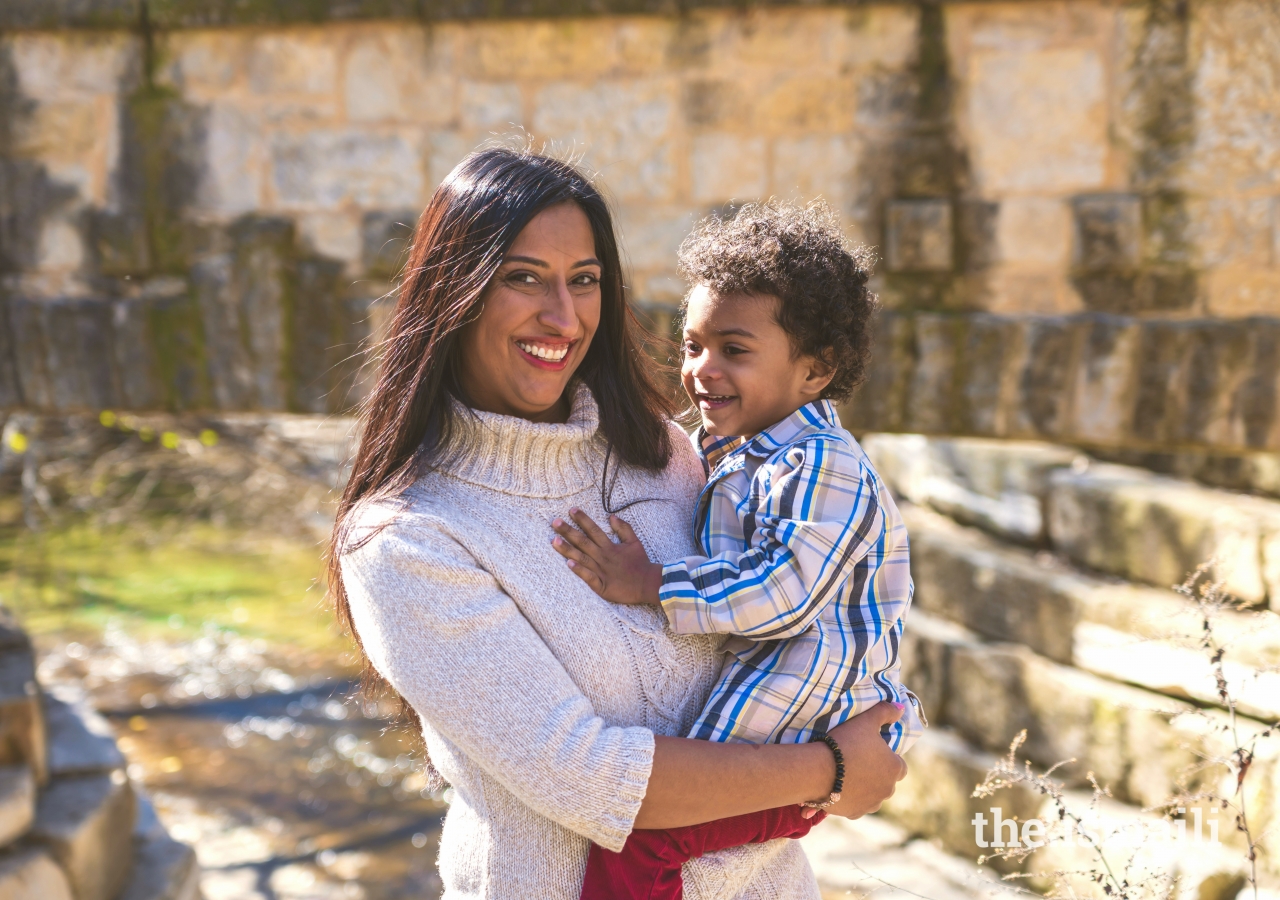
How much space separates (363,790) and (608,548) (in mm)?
4588

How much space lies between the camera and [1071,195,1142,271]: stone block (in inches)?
121

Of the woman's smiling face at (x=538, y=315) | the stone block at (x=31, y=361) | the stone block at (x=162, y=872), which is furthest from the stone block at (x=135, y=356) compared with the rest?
the woman's smiling face at (x=538, y=315)

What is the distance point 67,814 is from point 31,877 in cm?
37

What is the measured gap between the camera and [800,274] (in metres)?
1.93

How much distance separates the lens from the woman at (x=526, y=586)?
4.82 ft

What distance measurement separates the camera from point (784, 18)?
3189 mm

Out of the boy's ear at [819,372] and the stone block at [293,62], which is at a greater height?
the stone block at [293,62]

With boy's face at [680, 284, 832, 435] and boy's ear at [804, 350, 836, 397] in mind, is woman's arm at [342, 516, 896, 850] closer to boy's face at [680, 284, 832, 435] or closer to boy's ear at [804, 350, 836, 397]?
boy's face at [680, 284, 832, 435]

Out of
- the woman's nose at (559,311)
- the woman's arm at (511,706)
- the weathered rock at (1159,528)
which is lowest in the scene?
the weathered rock at (1159,528)

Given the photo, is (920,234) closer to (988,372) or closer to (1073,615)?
(988,372)

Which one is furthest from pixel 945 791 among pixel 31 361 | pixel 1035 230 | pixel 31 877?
pixel 31 361

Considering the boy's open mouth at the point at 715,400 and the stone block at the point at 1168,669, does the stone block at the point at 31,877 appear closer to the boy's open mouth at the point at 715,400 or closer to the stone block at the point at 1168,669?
the boy's open mouth at the point at 715,400

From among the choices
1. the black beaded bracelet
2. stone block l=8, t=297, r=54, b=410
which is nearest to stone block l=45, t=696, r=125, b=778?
stone block l=8, t=297, r=54, b=410

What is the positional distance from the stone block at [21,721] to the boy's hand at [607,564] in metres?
2.85
